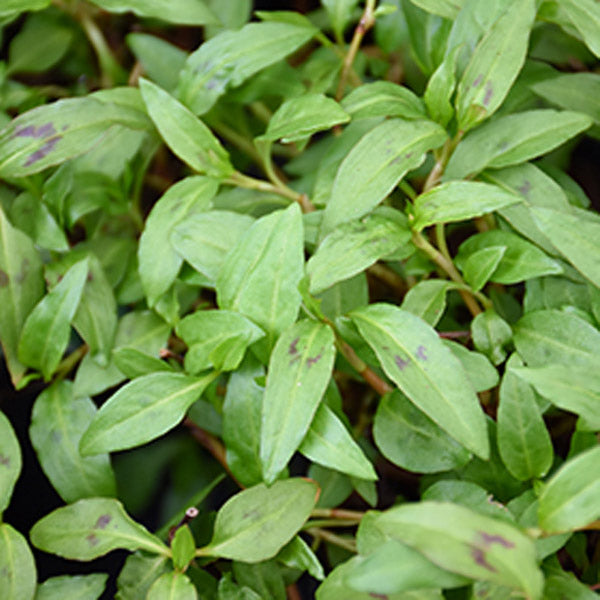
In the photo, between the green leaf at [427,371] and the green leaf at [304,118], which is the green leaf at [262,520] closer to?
the green leaf at [427,371]

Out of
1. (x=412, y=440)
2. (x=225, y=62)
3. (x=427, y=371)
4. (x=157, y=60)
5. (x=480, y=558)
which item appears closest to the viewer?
(x=480, y=558)

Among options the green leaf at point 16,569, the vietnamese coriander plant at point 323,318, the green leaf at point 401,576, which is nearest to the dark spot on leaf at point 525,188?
the vietnamese coriander plant at point 323,318

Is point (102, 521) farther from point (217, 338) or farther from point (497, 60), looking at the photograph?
point (497, 60)

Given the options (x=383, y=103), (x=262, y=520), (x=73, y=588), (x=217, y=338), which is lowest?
(x=73, y=588)

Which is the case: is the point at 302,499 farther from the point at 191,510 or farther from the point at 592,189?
the point at 592,189

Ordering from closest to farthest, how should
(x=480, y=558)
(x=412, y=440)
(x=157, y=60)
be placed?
(x=480, y=558)
(x=412, y=440)
(x=157, y=60)

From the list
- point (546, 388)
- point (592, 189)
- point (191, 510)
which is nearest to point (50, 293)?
point (191, 510)

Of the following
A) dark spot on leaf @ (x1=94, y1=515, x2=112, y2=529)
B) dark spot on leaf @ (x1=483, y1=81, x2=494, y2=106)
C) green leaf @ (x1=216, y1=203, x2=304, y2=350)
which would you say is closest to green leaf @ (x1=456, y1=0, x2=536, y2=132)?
dark spot on leaf @ (x1=483, y1=81, x2=494, y2=106)

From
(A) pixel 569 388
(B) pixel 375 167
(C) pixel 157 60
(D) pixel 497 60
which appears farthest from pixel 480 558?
(C) pixel 157 60

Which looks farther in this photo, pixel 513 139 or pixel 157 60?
pixel 157 60
